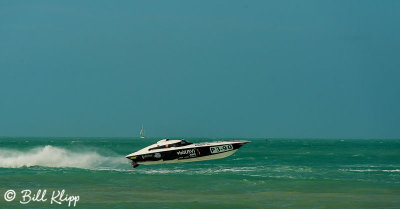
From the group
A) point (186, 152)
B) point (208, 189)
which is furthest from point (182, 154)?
point (208, 189)

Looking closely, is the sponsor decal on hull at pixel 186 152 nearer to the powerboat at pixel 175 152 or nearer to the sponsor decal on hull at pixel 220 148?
the powerboat at pixel 175 152

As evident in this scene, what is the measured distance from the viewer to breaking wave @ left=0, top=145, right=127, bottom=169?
46184 mm

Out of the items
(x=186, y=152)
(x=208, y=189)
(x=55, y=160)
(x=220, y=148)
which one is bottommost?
(x=208, y=189)

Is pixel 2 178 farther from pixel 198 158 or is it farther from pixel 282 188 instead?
pixel 282 188

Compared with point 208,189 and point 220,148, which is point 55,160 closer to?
point 220,148

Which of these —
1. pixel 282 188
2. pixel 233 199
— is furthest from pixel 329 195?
pixel 233 199

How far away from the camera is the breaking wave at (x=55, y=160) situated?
46.2 m

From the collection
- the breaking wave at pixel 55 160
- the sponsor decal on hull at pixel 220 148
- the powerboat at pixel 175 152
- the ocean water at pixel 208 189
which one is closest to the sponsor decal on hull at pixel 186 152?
the powerboat at pixel 175 152

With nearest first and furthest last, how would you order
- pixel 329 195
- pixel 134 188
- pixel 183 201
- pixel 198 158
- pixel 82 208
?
pixel 82 208 < pixel 183 201 < pixel 329 195 < pixel 134 188 < pixel 198 158

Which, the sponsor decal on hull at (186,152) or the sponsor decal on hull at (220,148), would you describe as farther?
the sponsor decal on hull at (220,148)

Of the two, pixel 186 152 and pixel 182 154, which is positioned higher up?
pixel 186 152

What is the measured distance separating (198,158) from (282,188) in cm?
684

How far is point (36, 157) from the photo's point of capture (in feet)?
164

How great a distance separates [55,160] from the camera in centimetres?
4941
